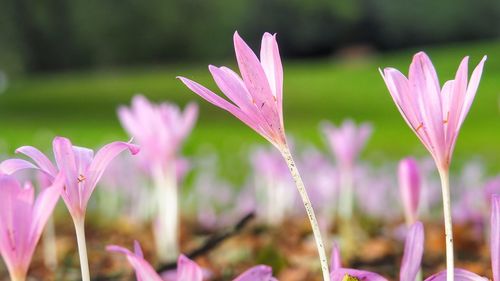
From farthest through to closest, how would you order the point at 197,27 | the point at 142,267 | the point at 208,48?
the point at 208,48, the point at 197,27, the point at 142,267

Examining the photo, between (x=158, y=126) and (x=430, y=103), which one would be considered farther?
(x=158, y=126)

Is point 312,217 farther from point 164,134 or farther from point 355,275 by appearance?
point 164,134

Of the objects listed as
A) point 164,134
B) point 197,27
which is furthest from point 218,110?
point 164,134

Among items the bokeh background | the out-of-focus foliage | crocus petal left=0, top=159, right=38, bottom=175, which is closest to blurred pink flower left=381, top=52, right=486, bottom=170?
crocus petal left=0, top=159, right=38, bottom=175

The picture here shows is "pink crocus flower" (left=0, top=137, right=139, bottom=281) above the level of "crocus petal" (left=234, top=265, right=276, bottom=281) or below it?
above

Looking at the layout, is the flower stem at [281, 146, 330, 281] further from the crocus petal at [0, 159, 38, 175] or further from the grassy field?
the grassy field

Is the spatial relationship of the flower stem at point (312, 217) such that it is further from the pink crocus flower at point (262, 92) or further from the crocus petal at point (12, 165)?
the crocus petal at point (12, 165)
